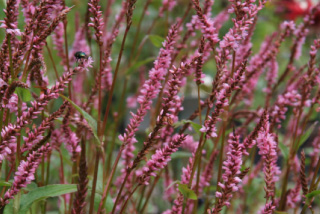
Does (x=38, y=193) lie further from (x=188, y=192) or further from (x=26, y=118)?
(x=188, y=192)

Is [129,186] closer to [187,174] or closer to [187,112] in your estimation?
[187,174]

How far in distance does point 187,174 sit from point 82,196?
29cm

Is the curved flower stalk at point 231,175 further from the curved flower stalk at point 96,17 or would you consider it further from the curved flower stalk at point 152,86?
the curved flower stalk at point 96,17

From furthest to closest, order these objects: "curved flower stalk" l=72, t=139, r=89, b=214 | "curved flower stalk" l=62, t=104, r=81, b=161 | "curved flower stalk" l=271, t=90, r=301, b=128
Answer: "curved flower stalk" l=271, t=90, r=301, b=128 → "curved flower stalk" l=62, t=104, r=81, b=161 → "curved flower stalk" l=72, t=139, r=89, b=214

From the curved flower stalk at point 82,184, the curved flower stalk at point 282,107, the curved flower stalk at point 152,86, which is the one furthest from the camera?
the curved flower stalk at point 282,107

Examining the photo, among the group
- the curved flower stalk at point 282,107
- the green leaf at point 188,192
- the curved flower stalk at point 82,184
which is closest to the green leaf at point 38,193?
the curved flower stalk at point 82,184

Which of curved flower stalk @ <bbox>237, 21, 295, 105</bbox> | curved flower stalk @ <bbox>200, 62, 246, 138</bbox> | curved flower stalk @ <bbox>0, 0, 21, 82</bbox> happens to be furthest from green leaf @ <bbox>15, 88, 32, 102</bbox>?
curved flower stalk @ <bbox>237, 21, 295, 105</bbox>

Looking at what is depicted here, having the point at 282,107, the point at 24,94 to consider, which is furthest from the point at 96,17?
the point at 282,107

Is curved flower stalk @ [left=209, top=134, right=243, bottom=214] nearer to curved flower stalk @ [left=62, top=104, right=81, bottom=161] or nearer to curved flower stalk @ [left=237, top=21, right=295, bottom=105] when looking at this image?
curved flower stalk @ [left=62, top=104, right=81, bottom=161]

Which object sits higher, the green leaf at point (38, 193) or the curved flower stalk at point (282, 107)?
the curved flower stalk at point (282, 107)

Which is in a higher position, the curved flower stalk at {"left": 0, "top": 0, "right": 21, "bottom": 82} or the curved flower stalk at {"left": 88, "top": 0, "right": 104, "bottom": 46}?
the curved flower stalk at {"left": 88, "top": 0, "right": 104, "bottom": 46}

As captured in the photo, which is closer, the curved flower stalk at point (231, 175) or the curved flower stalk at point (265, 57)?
the curved flower stalk at point (231, 175)

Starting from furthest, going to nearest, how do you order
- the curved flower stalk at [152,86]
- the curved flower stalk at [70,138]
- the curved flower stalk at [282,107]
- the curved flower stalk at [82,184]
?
the curved flower stalk at [282,107] → the curved flower stalk at [70,138] → the curved flower stalk at [152,86] → the curved flower stalk at [82,184]

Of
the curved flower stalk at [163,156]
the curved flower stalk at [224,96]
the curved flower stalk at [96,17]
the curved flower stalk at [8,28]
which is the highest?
the curved flower stalk at [96,17]
